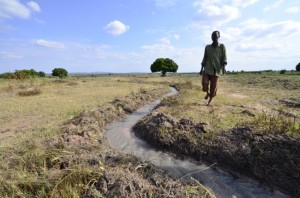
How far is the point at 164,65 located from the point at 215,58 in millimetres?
53822

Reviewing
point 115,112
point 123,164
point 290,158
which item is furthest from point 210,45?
point 123,164

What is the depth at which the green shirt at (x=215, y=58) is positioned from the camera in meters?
8.91

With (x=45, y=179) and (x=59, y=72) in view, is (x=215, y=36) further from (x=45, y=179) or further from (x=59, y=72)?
(x=59, y=72)

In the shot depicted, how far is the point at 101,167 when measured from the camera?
12.9 feet

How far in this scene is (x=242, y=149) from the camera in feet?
15.8

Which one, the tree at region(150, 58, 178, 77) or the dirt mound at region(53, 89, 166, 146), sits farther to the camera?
the tree at region(150, 58, 178, 77)

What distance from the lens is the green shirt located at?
8906 millimetres

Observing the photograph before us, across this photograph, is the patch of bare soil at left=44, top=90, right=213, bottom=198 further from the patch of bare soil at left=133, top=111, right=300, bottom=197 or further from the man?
the man

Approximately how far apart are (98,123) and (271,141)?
4.65 m

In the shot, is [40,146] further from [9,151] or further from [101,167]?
[101,167]

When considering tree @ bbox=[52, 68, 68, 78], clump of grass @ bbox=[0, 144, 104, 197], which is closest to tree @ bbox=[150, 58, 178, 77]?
tree @ bbox=[52, 68, 68, 78]

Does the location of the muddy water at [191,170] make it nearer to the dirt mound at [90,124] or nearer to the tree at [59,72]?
the dirt mound at [90,124]

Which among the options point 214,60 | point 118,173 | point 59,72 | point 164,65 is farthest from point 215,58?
→ point 59,72

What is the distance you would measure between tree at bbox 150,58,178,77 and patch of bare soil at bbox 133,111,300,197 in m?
56.5
